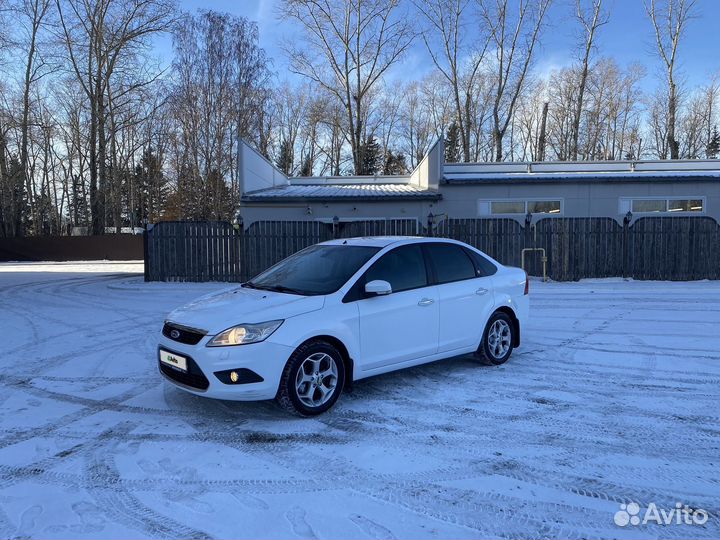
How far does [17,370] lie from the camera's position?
5.96 meters

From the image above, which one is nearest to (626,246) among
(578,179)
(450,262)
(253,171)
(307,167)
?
(578,179)

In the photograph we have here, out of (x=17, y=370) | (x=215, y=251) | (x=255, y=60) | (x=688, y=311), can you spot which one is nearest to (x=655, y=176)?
(x=688, y=311)

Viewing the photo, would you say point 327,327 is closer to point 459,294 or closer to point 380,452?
point 380,452

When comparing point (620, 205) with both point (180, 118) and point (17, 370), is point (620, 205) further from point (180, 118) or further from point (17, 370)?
point (180, 118)

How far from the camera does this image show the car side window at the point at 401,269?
4.95 m

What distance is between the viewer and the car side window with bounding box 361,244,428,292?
4949mm

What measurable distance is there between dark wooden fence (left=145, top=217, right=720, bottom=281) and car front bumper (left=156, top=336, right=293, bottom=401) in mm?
A: 10519

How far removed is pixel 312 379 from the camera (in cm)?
434

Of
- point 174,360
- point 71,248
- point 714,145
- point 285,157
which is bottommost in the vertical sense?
point 174,360

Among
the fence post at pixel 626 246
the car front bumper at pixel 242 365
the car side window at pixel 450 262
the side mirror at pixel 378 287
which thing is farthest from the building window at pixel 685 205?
the car front bumper at pixel 242 365

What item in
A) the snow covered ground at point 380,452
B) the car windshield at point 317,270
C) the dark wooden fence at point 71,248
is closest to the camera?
the snow covered ground at point 380,452

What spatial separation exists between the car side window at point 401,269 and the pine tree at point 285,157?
42.9 metres

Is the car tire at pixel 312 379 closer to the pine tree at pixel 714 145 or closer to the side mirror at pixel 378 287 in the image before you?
the side mirror at pixel 378 287

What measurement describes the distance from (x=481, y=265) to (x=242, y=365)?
321cm
